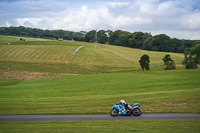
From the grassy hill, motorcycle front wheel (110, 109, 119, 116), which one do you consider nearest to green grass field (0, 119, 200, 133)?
motorcycle front wheel (110, 109, 119, 116)

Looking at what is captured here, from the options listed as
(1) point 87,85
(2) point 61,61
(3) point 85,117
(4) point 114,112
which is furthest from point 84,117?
(2) point 61,61

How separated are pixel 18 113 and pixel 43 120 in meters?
4.35

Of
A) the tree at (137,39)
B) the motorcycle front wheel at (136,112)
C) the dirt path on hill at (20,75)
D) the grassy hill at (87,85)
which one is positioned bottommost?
the dirt path on hill at (20,75)

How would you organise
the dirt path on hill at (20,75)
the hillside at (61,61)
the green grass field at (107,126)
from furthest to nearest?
the hillside at (61,61)
the dirt path on hill at (20,75)
the green grass field at (107,126)

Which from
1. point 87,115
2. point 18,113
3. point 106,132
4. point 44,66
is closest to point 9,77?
point 44,66

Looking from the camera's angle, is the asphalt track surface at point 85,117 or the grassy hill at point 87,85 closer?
the asphalt track surface at point 85,117

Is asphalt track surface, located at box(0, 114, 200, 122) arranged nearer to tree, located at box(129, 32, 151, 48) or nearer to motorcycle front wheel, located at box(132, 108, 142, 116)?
motorcycle front wheel, located at box(132, 108, 142, 116)

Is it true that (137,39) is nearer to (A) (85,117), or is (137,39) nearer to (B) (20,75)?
(B) (20,75)

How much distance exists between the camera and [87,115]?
2184 centimetres

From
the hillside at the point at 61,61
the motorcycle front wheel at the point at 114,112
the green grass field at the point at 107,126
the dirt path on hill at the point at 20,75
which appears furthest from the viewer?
the hillside at the point at 61,61

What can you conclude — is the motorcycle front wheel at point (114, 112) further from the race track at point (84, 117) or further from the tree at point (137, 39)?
the tree at point (137, 39)

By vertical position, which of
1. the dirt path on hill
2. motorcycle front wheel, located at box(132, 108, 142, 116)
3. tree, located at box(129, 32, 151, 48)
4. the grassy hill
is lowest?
the dirt path on hill

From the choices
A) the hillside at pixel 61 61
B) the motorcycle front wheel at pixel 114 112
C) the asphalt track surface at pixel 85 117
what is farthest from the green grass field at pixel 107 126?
the hillside at pixel 61 61

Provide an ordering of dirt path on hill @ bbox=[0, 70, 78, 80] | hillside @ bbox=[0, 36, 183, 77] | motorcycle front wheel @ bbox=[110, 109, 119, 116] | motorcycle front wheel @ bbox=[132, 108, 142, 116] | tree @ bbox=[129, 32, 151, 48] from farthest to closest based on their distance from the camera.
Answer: tree @ bbox=[129, 32, 151, 48], hillside @ bbox=[0, 36, 183, 77], dirt path on hill @ bbox=[0, 70, 78, 80], motorcycle front wheel @ bbox=[110, 109, 119, 116], motorcycle front wheel @ bbox=[132, 108, 142, 116]
